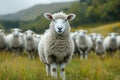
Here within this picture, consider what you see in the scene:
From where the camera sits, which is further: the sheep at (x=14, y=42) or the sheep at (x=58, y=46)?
the sheep at (x=14, y=42)

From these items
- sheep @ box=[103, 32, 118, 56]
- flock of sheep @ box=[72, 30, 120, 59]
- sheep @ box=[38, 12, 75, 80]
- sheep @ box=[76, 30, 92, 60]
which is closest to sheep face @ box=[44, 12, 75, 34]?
sheep @ box=[38, 12, 75, 80]

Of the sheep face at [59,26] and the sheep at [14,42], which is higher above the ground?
the sheep face at [59,26]

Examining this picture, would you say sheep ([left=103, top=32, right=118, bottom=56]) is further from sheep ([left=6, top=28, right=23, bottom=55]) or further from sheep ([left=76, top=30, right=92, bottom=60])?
sheep ([left=6, top=28, right=23, bottom=55])

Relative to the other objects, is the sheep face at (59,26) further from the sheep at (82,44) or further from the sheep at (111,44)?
the sheep at (111,44)

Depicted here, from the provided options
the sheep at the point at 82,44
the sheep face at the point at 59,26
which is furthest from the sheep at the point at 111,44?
the sheep face at the point at 59,26

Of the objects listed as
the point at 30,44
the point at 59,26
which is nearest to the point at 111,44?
the point at 30,44

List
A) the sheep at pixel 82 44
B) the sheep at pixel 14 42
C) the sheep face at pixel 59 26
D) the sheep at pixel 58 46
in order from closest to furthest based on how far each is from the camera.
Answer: the sheep face at pixel 59 26, the sheep at pixel 58 46, the sheep at pixel 14 42, the sheep at pixel 82 44

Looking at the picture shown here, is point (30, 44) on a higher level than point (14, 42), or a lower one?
lower

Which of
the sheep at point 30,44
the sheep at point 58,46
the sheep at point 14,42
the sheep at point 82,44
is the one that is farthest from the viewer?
the sheep at point 82,44

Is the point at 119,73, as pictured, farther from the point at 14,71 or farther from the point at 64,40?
the point at 14,71

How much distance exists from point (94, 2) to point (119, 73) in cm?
6100

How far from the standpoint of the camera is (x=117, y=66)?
12266mm

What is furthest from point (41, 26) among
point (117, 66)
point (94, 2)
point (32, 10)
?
point (32, 10)

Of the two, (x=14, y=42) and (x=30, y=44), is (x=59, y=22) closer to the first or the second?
(x=30, y=44)
